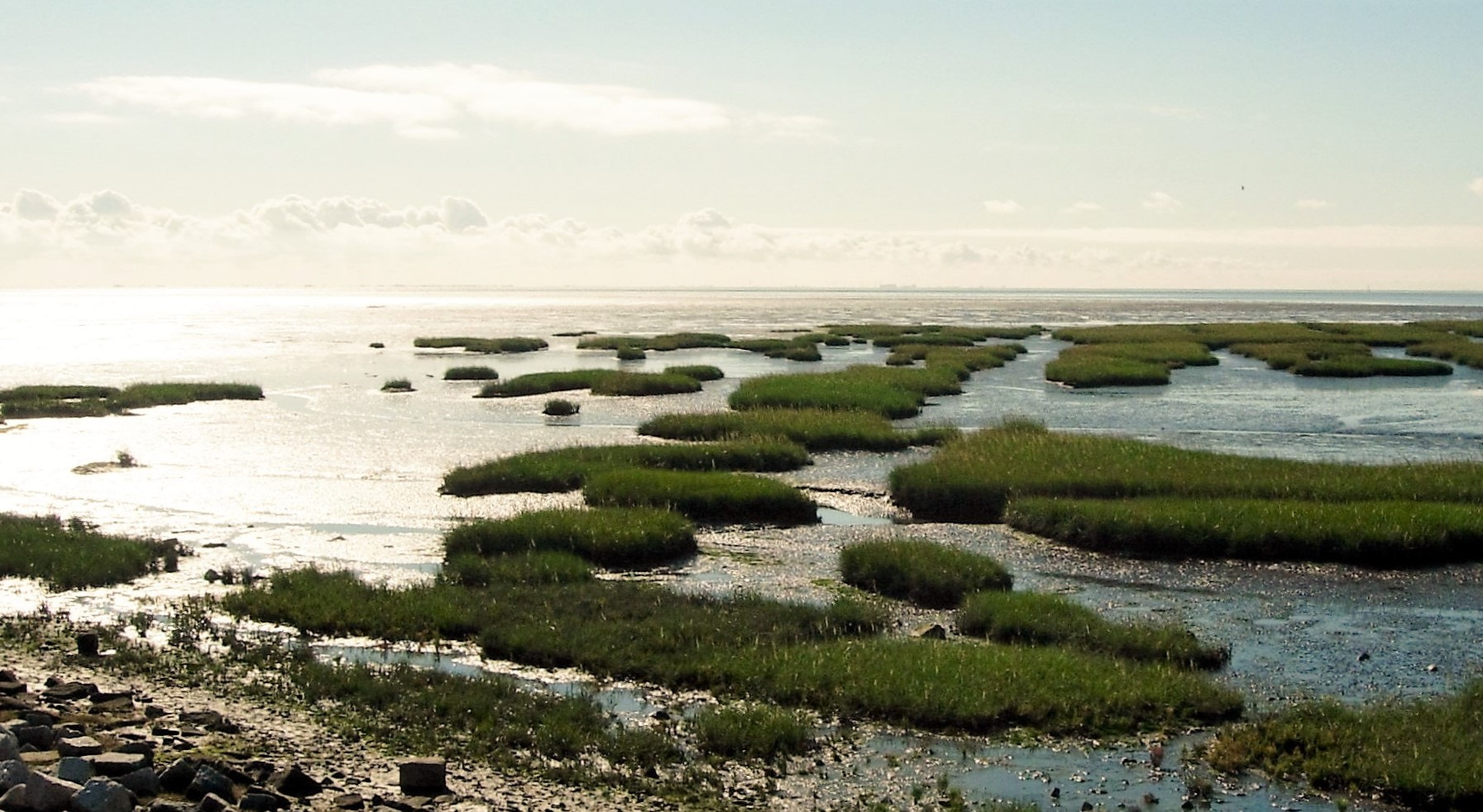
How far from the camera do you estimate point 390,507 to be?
3172cm

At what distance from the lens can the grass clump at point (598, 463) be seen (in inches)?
1320

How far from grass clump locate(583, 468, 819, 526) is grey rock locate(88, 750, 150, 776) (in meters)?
17.0

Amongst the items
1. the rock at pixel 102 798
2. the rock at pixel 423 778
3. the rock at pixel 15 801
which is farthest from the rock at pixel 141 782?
the rock at pixel 423 778

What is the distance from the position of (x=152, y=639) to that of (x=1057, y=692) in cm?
1276

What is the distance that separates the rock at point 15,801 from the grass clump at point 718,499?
18.4 metres

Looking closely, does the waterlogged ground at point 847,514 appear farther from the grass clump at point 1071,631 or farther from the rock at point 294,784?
the rock at point 294,784

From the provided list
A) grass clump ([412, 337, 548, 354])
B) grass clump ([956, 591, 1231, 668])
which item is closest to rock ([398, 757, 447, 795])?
grass clump ([956, 591, 1231, 668])

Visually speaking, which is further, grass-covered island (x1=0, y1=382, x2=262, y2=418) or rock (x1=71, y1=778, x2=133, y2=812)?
grass-covered island (x1=0, y1=382, x2=262, y2=418)

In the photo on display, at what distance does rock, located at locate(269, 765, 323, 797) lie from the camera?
493 inches

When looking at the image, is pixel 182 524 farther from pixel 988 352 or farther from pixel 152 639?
pixel 988 352

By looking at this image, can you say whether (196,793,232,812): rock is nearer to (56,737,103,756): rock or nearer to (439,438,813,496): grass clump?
(56,737,103,756): rock

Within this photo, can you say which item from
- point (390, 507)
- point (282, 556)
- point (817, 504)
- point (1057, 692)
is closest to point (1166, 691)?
point (1057, 692)

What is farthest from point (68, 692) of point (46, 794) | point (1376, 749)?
point (1376, 749)

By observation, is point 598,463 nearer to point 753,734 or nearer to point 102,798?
point 753,734
